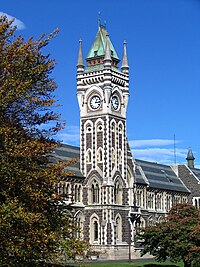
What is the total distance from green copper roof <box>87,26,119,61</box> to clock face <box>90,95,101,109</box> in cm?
574

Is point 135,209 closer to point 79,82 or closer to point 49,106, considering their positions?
point 79,82

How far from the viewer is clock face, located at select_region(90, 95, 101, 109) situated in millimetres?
72375

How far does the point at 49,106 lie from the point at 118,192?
51041mm

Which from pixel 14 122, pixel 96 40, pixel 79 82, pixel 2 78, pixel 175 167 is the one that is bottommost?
pixel 14 122

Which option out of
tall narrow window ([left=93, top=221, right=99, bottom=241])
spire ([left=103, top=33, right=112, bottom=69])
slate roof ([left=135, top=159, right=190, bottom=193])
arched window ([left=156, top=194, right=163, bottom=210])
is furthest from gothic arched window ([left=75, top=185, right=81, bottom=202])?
arched window ([left=156, top=194, right=163, bottom=210])

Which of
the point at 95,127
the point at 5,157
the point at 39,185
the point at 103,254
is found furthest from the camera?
the point at 95,127

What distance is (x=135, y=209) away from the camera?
76.3 m

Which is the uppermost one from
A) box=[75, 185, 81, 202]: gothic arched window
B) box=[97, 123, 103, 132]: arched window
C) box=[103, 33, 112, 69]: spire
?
box=[103, 33, 112, 69]: spire

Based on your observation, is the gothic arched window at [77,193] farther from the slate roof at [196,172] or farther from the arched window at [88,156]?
the slate roof at [196,172]

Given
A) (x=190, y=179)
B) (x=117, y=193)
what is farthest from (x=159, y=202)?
(x=117, y=193)

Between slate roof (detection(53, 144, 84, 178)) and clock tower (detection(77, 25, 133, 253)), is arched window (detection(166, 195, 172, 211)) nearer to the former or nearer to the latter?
clock tower (detection(77, 25, 133, 253))

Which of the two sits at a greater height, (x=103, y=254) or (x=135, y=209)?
(x=135, y=209)

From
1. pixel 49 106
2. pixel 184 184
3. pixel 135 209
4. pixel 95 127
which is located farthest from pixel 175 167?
pixel 49 106

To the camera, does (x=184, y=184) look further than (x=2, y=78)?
Yes
